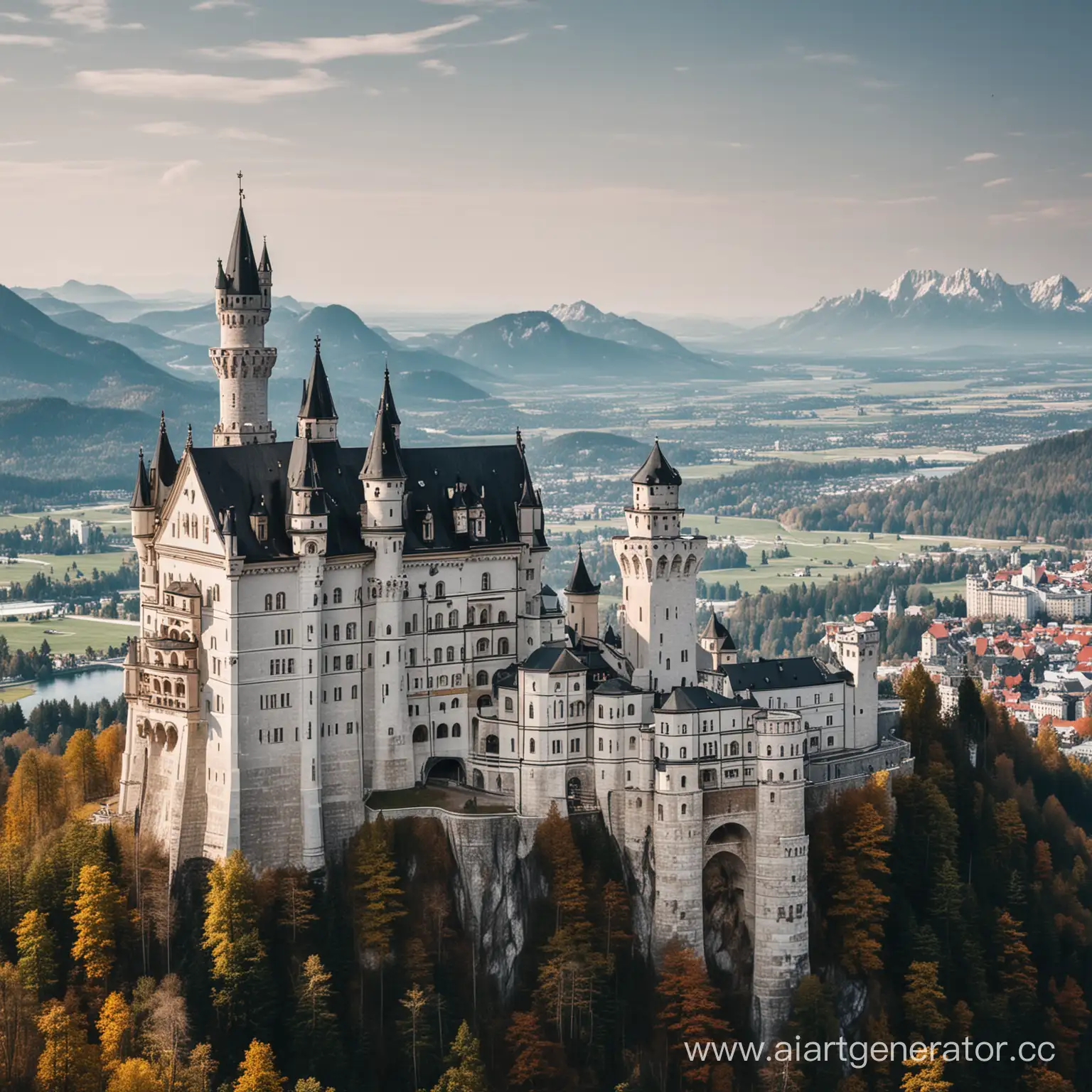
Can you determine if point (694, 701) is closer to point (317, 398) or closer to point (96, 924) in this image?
point (317, 398)

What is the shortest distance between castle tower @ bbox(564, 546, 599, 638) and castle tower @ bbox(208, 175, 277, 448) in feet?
57.0

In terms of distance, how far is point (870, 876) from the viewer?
108500 millimetres

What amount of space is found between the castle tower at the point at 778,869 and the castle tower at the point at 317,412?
974 inches

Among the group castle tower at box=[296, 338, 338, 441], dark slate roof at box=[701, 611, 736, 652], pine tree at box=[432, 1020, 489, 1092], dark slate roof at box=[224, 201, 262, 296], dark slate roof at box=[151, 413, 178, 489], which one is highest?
dark slate roof at box=[224, 201, 262, 296]

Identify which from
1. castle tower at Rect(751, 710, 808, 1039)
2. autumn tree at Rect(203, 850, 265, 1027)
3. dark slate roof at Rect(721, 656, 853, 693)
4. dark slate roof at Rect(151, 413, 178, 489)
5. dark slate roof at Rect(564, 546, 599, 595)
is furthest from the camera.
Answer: dark slate roof at Rect(564, 546, 599, 595)

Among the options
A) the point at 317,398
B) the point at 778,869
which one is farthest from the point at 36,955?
the point at 778,869

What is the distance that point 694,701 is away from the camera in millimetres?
103000

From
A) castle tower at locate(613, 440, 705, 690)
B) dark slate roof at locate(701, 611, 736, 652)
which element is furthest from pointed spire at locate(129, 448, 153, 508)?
dark slate roof at locate(701, 611, 736, 652)

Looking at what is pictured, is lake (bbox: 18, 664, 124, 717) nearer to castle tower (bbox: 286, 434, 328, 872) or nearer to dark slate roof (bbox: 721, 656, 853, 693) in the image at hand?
dark slate roof (bbox: 721, 656, 853, 693)

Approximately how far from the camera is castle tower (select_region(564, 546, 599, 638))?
115m

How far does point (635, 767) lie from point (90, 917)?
25378 mm

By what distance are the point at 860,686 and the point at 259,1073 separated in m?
40.0

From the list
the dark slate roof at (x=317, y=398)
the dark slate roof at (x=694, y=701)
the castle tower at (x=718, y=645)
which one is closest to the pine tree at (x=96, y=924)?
the dark slate roof at (x=317, y=398)

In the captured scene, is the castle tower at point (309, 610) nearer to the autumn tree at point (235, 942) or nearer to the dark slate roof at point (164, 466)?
the autumn tree at point (235, 942)
